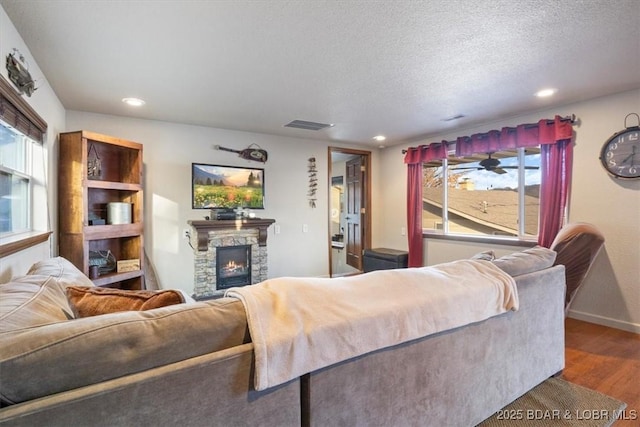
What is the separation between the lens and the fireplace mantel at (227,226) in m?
4.15

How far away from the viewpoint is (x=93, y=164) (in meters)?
3.45

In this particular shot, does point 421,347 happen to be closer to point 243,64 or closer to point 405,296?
point 405,296

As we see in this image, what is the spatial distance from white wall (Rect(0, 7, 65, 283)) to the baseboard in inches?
191

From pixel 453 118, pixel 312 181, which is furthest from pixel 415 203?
pixel 312 181

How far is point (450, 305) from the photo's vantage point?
1484mm

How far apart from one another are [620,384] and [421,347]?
1.84 m

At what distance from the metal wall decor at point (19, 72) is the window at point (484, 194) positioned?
Answer: 4.65 meters

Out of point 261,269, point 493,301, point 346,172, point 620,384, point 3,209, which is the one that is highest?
point 346,172

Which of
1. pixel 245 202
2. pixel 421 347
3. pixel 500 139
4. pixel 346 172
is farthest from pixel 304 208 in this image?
pixel 421 347

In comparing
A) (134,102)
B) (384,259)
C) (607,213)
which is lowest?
(384,259)

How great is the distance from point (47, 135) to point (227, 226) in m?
2.07

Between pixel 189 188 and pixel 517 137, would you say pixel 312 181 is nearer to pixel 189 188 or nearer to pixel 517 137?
pixel 189 188

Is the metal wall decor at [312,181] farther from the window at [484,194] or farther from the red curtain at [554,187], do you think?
the red curtain at [554,187]

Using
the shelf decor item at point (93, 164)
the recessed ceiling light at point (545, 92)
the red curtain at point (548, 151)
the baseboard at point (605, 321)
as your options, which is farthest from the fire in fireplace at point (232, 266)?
the baseboard at point (605, 321)
